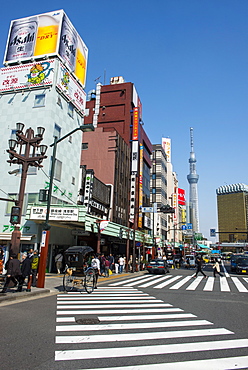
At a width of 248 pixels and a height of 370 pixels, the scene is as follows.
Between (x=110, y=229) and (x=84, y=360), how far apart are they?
23.7 m

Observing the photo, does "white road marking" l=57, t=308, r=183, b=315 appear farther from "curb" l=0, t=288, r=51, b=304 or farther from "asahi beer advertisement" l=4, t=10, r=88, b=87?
"asahi beer advertisement" l=4, t=10, r=88, b=87

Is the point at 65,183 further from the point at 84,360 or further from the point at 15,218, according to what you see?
the point at 84,360

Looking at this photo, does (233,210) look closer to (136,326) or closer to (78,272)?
(78,272)

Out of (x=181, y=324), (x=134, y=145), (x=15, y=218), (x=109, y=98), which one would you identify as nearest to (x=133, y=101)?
(x=109, y=98)

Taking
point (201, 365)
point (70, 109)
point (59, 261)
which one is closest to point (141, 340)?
point (201, 365)

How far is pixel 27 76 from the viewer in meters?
28.4

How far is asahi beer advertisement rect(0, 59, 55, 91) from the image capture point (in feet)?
91.0

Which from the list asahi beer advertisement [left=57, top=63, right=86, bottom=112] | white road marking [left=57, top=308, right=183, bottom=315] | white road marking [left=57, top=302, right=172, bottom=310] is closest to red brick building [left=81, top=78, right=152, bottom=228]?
asahi beer advertisement [left=57, top=63, right=86, bottom=112]

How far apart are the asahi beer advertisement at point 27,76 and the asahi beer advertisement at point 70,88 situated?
1035 mm

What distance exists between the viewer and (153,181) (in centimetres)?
8138

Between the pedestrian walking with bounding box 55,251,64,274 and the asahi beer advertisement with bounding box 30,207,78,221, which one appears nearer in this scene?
the asahi beer advertisement with bounding box 30,207,78,221

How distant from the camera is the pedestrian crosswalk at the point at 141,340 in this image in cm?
515

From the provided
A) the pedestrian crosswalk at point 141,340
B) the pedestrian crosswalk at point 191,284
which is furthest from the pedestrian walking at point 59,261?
the pedestrian crosswalk at point 141,340

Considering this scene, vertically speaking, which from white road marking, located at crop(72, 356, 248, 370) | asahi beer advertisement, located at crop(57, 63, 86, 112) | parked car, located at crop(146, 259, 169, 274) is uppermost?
asahi beer advertisement, located at crop(57, 63, 86, 112)
